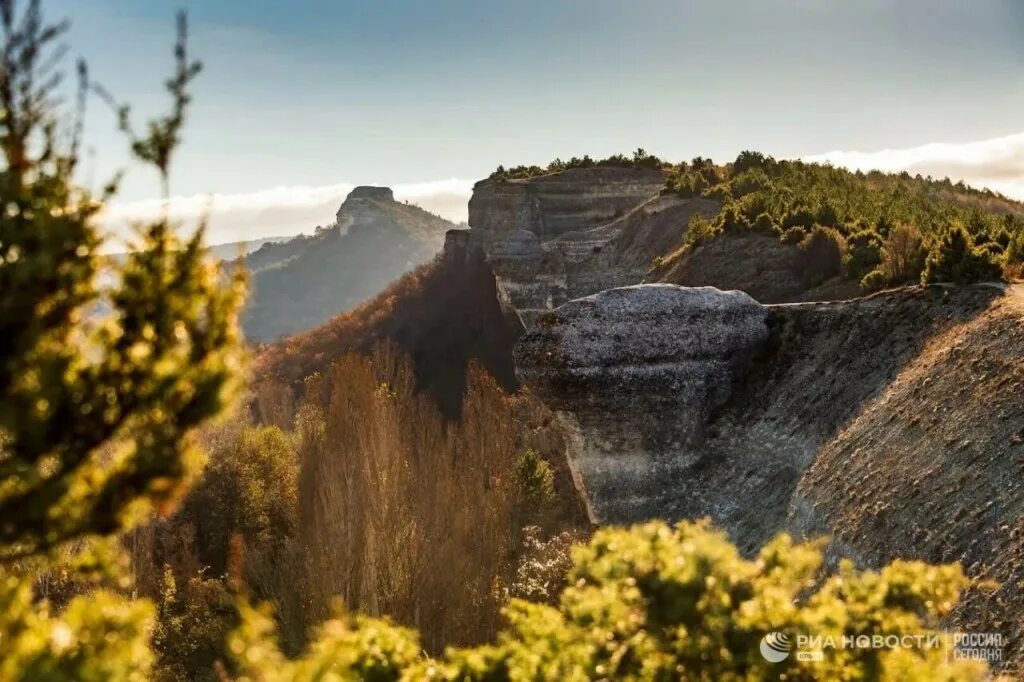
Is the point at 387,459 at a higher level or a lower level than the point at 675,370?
lower

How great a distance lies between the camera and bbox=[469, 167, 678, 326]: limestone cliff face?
54.1m

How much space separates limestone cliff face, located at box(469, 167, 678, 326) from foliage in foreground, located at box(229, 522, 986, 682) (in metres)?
45.9

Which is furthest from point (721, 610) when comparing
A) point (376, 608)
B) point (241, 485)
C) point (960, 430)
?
point (241, 485)

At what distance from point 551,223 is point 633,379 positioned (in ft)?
148

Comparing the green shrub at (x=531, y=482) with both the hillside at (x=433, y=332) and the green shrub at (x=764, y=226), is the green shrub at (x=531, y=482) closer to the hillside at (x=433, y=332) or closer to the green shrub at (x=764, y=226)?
the green shrub at (x=764, y=226)

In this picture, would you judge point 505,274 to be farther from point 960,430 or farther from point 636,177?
point 960,430

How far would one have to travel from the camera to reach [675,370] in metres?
22.9

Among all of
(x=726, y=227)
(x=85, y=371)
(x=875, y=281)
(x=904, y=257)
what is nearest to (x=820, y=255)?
(x=726, y=227)

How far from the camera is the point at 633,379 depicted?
2266 cm

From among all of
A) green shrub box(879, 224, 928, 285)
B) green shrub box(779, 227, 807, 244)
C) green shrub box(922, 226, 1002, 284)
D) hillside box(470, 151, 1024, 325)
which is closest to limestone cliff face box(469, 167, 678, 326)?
hillside box(470, 151, 1024, 325)

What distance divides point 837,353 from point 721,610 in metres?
17.1

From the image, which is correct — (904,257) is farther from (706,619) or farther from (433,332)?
(433,332)

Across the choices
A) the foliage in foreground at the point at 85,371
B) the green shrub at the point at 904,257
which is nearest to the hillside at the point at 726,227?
the green shrub at the point at 904,257

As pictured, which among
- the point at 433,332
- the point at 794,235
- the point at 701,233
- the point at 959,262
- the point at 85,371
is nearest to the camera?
the point at 85,371
